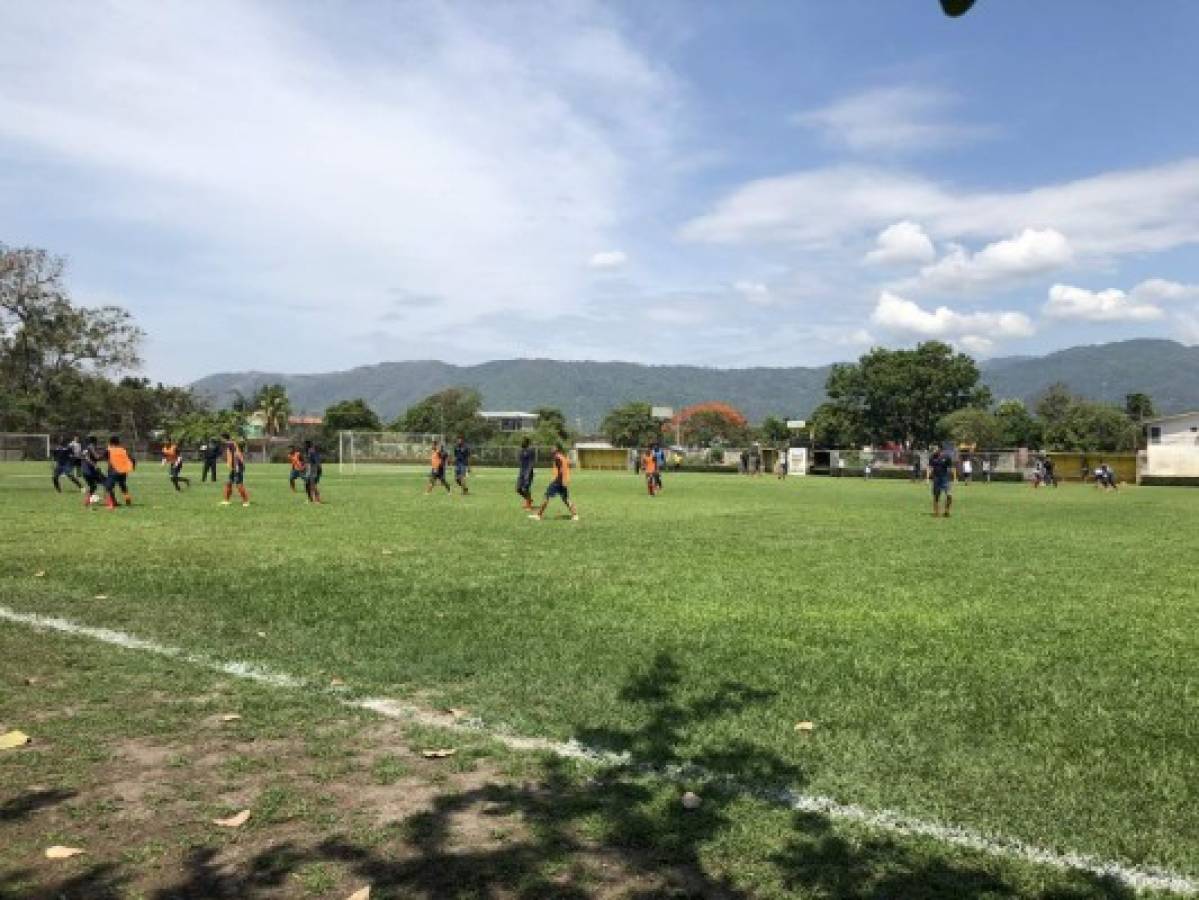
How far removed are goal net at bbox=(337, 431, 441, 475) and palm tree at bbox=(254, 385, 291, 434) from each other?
5660 centimetres

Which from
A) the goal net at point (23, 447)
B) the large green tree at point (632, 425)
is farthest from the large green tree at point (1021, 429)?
the goal net at point (23, 447)

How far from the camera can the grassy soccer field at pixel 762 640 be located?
4.45 meters

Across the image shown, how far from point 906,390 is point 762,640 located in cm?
9832

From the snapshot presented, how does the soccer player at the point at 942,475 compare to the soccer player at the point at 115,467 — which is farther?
the soccer player at the point at 942,475

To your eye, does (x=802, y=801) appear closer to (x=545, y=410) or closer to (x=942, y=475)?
(x=942, y=475)

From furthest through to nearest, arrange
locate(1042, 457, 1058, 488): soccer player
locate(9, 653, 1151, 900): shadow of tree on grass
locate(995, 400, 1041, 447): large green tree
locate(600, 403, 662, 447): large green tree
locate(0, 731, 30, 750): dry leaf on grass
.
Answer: locate(600, 403, 662, 447): large green tree
locate(995, 400, 1041, 447): large green tree
locate(1042, 457, 1058, 488): soccer player
locate(0, 731, 30, 750): dry leaf on grass
locate(9, 653, 1151, 900): shadow of tree on grass

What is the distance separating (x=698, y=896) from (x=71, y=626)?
6.55 meters

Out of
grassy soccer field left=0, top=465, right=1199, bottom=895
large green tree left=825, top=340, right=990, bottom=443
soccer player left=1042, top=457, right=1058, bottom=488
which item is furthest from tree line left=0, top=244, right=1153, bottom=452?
grassy soccer field left=0, top=465, right=1199, bottom=895

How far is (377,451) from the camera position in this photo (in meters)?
57.8

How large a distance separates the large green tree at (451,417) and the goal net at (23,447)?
6427cm

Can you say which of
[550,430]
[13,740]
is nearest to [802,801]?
[13,740]

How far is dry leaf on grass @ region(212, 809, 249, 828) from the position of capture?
3857 mm

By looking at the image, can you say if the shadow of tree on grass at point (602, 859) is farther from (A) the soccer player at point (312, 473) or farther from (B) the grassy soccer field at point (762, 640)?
(A) the soccer player at point (312, 473)

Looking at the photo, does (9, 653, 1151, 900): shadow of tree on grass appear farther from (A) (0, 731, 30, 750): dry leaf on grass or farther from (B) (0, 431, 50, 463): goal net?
(B) (0, 431, 50, 463): goal net
